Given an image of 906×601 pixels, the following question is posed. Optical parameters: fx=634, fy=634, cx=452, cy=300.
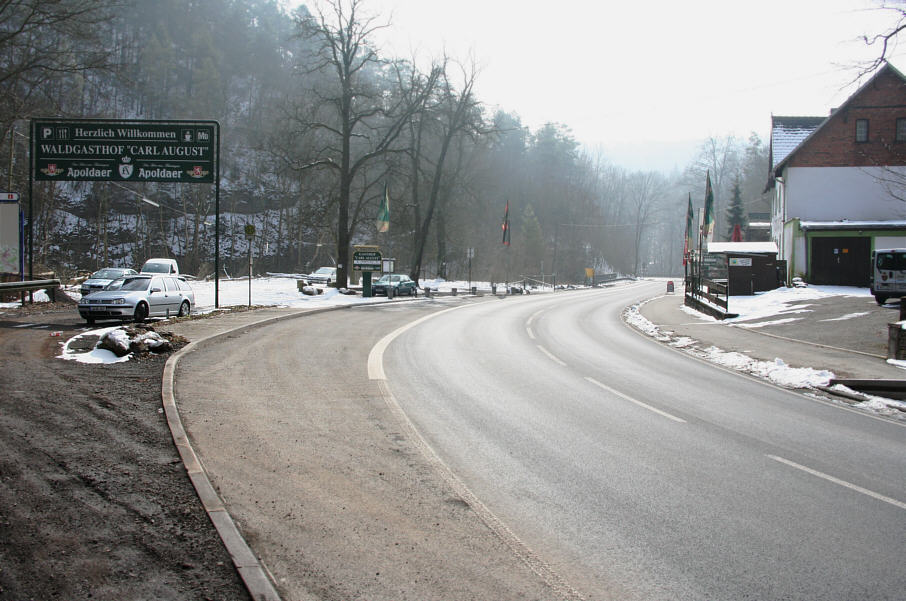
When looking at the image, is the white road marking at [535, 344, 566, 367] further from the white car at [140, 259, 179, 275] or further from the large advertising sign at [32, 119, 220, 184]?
the white car at [140, 259, 179, 275]

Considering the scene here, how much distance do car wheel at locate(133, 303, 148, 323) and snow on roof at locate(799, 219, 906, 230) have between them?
31.2 meters

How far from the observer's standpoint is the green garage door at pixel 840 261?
1280 inches

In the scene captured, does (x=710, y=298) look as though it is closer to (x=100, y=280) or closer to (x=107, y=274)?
(x=100, y=280)

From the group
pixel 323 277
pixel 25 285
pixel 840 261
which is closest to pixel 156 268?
pixel 25 285

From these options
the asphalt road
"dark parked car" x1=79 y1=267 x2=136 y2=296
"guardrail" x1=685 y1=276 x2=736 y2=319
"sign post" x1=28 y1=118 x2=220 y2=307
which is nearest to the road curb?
the asphalt road

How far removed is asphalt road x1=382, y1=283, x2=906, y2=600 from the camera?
13.4 ft

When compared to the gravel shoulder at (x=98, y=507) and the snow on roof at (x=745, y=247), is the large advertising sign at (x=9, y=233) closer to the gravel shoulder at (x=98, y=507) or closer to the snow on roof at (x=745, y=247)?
the gravel shoulder at (x=98, y=507)

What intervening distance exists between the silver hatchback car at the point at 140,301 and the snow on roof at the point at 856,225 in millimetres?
30192

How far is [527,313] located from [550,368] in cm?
1629

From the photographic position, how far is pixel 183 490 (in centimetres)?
514

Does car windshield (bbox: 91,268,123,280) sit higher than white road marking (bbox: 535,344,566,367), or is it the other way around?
car windshield (bbox: 91,268,123,280)

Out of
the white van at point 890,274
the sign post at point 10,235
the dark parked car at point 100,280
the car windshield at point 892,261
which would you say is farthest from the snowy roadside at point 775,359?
the sign post at point 10,235

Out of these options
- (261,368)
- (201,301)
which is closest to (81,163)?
(201,301)

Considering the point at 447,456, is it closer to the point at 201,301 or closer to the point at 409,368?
the point at 409,368
